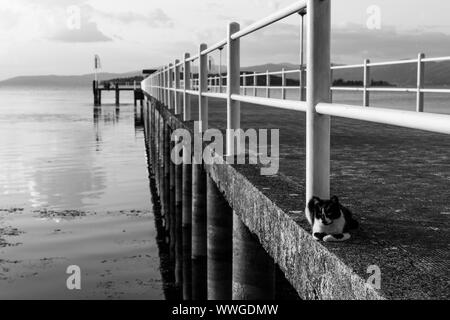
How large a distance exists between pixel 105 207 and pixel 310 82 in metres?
16.4

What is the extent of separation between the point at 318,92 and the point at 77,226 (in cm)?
1401

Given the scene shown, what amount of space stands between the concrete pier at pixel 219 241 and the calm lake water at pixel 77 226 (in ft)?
16.2

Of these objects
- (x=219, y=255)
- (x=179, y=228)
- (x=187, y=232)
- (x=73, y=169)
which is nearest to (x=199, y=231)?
(x=187, y=232)

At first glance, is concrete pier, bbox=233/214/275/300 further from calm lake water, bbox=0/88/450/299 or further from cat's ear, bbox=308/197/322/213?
calm lake water, bbox=0/88/450/299

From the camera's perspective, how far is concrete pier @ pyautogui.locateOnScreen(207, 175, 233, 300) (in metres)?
5.94

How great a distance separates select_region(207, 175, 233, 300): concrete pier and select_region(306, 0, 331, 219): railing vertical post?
285cm

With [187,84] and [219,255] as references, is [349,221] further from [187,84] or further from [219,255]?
[187,84]

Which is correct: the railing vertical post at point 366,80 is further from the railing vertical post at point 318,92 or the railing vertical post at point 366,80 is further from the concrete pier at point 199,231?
the railing vertical post at point 318,92

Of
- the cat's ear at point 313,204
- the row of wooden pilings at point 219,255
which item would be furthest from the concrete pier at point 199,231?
the cat's ear at point 313,204

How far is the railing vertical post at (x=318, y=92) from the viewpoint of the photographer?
9.40 ft

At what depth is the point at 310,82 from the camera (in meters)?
3.01

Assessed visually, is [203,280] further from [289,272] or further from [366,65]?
[366,65]

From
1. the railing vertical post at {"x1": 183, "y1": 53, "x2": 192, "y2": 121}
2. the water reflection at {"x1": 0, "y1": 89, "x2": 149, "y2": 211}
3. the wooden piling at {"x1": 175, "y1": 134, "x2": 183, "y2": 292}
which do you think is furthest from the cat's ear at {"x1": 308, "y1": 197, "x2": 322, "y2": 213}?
the water reflection at {"x1": 0, "y1": 89, "x2": 149, "y2": 211}

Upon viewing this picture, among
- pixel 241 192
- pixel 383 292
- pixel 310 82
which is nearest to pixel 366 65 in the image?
pixel 241 192
